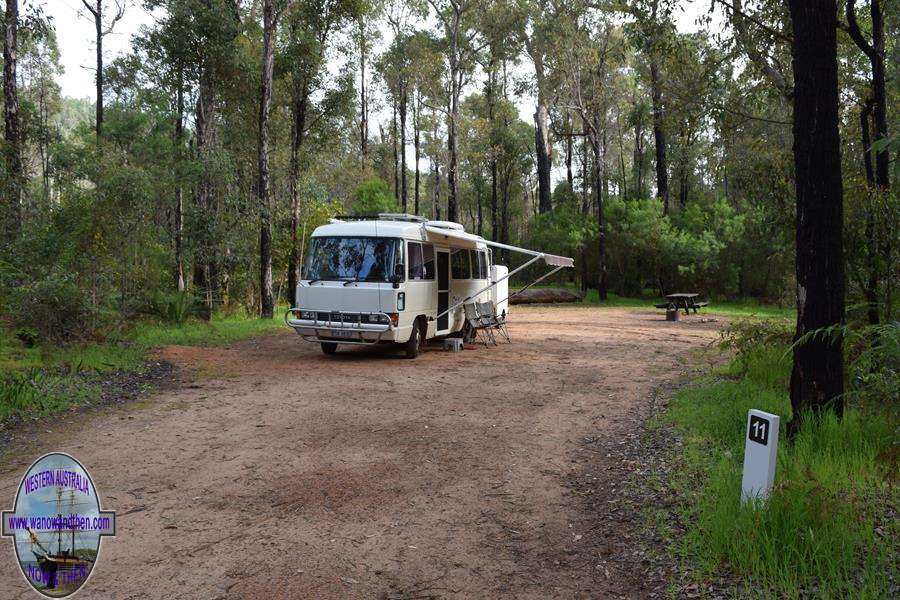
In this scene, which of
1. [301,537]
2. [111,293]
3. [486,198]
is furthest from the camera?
[486,198]

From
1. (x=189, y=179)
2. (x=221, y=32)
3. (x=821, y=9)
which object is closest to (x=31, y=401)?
(x=821, y=9)

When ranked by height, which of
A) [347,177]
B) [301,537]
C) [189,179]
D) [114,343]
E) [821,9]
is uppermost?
[347,177]

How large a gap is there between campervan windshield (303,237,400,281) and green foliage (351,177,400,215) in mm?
19126

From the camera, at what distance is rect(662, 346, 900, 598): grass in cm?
320

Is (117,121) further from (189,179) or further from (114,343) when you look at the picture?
(114,343)

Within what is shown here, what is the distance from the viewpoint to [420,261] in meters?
12.2

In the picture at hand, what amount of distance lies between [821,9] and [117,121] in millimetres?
37094

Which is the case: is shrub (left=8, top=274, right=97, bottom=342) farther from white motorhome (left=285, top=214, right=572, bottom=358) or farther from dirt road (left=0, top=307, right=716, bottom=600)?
white motorhome (left=285, top=214, right=572, bottom=358)

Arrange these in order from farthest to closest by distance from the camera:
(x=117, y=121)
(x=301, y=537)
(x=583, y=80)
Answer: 1. (x=117, y=121)
2. (x=583, y=80)
3. (x=301, y=537)

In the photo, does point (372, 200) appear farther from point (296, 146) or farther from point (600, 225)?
point (600, 225)

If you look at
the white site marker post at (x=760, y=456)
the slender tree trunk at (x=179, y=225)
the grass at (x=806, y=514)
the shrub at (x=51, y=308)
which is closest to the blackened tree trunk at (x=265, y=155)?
the slender tree trunk at (x=179, y=225)

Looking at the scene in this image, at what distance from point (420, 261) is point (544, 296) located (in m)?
17.8

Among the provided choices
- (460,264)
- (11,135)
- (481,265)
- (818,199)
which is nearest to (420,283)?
(460,264)

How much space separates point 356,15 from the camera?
22406 millimetres
